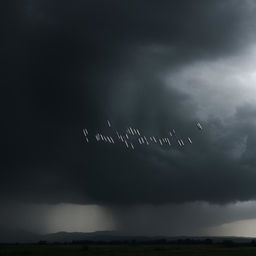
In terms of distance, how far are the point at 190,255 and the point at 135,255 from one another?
16076 mm

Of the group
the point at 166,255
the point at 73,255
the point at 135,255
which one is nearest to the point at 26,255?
the point at 73,255

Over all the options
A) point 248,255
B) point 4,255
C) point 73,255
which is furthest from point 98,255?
point 248,255

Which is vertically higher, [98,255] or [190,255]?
[98,255]

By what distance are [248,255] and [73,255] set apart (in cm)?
5059

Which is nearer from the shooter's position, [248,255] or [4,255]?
[248,255]

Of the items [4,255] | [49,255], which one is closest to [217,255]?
[49,255]

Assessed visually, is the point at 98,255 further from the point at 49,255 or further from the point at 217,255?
the point at 217,255

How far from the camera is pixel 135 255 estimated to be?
13450 centimetres

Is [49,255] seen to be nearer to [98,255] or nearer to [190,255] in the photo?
[98,255]

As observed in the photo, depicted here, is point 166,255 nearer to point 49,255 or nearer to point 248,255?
point 248,255

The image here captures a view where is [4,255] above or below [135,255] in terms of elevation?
above

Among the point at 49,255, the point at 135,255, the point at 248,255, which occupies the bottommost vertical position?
the point at 248,255

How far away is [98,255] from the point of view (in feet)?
447

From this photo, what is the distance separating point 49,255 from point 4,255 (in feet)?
48.1
